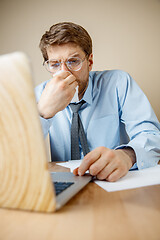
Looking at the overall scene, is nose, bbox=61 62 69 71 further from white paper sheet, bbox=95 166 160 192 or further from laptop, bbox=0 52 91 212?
laptop, bbox=0 52 91 212

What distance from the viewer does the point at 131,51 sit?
1.88 metres

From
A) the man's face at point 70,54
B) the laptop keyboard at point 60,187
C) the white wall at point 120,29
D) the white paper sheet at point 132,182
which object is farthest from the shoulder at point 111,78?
the laptop keyboard at point 60,187

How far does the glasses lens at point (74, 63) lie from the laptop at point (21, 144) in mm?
913

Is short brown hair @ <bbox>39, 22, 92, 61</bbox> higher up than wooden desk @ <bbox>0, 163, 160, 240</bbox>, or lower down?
higher up

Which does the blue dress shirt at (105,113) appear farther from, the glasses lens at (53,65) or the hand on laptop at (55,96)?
the glasses lens at (53,65)

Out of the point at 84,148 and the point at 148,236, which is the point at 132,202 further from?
the point at 84,148

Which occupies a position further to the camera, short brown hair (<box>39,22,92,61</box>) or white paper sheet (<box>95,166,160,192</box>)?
short brown hair (<box>39,22,92,61</box>)

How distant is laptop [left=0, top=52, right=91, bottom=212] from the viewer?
0.33 m

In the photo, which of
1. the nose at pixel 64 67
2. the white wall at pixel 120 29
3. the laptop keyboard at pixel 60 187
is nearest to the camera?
the laptop keyboard at pixel 60 187

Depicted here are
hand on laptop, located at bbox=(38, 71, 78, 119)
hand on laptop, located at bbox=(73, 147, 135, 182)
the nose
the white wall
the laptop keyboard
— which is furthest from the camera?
the white wall

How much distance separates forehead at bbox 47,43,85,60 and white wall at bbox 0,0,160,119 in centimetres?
67

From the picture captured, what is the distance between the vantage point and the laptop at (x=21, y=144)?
1.10 feet

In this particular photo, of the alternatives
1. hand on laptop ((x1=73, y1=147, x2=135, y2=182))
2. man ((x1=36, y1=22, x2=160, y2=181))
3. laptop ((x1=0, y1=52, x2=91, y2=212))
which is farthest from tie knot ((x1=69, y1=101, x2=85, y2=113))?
laptop ((x1=0, y1=52, x2=91, y2=212))

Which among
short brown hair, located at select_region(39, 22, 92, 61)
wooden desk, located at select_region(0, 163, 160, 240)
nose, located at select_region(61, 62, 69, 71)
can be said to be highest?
short brown hair, located at select_region(39, 22, 92, 61)
